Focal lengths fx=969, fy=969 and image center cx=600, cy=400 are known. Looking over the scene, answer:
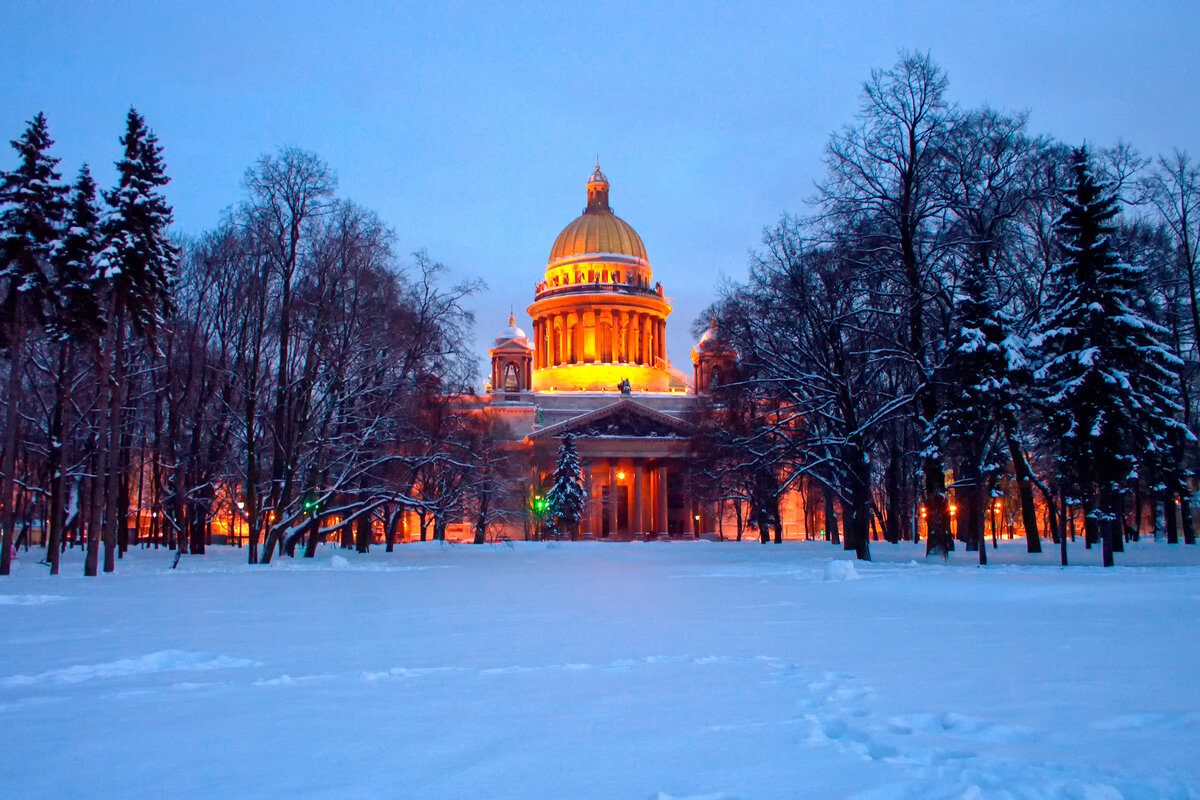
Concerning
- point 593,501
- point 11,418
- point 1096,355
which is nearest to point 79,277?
point 11,418

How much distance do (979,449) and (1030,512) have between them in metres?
5.07

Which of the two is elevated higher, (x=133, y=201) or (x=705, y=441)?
(x=133, y=201)

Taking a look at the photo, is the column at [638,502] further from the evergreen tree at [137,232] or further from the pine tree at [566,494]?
the evergreen tree at [137,232]

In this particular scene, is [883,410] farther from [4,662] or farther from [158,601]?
[4,662]

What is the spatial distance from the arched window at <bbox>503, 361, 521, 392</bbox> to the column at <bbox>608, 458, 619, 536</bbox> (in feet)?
48.0

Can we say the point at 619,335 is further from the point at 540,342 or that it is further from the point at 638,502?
the point at 638,502

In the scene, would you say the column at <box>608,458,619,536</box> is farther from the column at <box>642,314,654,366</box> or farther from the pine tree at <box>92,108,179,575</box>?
the pine tree at <box>92,108,179,575</box>

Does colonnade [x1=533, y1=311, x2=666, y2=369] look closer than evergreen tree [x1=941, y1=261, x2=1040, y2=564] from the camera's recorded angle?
No

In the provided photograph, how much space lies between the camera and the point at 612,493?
74312mm

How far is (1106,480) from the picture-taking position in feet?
76.0

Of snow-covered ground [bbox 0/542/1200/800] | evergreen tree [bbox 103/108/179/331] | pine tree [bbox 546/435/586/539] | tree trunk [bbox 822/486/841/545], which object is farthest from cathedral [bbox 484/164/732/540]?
snow-covered ground [bbox 0/542/1200/800]

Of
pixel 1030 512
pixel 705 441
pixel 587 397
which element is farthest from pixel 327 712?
pixel 587 397

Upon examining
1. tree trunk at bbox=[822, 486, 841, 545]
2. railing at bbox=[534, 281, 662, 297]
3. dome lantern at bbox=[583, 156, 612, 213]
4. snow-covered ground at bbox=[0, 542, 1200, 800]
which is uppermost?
dome lantern at bbox=[583, 156, 612, 213]

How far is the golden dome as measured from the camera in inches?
4166
